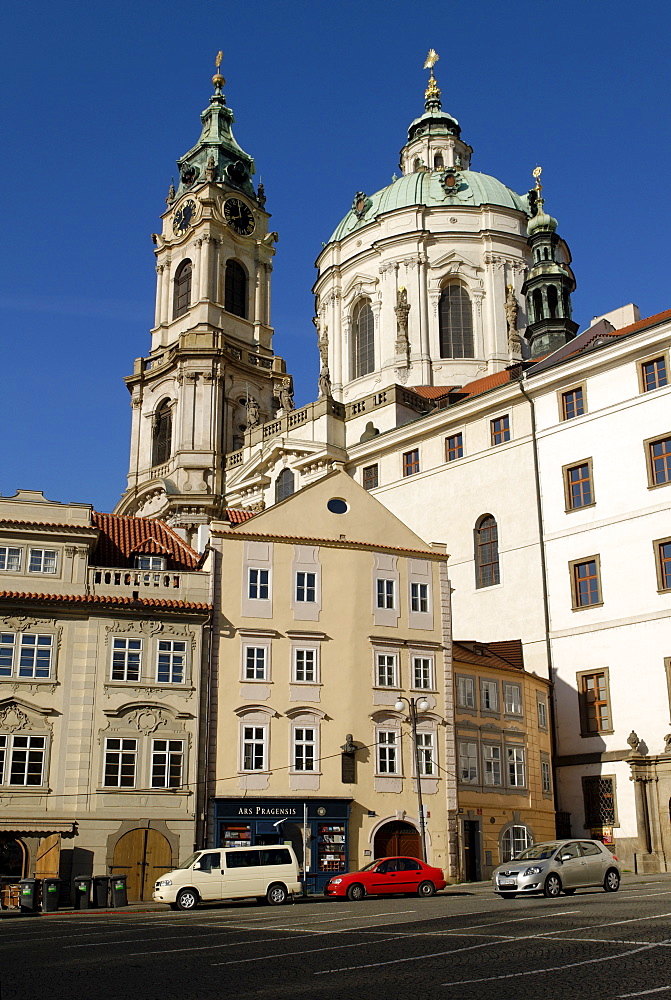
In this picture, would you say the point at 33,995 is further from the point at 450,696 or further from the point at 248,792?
the point at 450,696

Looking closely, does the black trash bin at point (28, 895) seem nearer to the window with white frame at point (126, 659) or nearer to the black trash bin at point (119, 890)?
the black trash bin at point (119, 890)

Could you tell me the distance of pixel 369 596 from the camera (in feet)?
129

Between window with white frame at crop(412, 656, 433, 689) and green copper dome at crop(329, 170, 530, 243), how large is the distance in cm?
4424

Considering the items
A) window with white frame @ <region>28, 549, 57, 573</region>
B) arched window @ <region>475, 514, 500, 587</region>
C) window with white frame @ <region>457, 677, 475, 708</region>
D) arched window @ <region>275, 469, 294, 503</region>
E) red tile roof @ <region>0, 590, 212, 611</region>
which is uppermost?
arched window @ <region>275, 469, 294, 503</region>

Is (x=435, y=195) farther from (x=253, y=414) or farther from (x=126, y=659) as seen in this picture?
(x=126, y=659)

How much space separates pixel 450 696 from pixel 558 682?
9904 millimetres

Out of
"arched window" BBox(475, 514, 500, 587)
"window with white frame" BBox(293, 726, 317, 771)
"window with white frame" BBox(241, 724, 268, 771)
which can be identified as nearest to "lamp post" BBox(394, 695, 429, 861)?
"window with white frame" BBox(293, 726, 317, 771)

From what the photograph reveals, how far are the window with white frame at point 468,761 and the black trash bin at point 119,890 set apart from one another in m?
12.8

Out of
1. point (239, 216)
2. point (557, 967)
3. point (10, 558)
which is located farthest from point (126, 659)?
point (239, 216)

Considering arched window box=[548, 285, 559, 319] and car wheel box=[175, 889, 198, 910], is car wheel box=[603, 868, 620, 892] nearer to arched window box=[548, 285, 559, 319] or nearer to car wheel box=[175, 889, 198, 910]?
car wheel box=[175, 889, 198, 910]

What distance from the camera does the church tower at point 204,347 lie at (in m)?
70.2

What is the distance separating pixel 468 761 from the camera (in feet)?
130

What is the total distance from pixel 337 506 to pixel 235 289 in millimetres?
40823

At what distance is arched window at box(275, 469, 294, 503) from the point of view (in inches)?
2502
